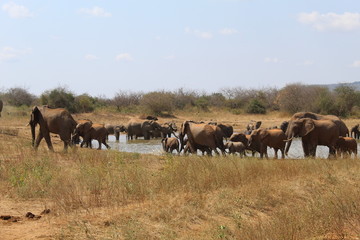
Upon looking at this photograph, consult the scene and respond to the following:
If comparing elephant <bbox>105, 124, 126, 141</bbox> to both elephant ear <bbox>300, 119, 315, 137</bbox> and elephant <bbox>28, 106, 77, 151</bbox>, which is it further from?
elephant ear <bbox>300, 119, 315, 137</bbox>

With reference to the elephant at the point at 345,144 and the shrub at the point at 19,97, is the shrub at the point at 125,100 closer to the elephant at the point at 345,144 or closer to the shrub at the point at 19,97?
the shrub at the point at 19,97

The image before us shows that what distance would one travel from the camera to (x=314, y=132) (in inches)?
727

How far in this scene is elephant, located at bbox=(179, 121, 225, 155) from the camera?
18609 mm

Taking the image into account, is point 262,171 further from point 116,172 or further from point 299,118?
point 299,118

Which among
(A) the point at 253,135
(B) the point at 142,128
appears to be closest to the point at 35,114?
(A) the point at 253,135

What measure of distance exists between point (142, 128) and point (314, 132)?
Result: 53.6 feet

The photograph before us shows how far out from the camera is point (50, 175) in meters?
10.7

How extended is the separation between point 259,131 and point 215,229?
1223 centimetres

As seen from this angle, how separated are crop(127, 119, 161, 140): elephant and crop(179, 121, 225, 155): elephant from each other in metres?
13.6

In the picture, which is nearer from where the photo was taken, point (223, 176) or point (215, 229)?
point (215, 229)

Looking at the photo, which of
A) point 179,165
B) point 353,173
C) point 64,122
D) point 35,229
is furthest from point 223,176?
point 64,122

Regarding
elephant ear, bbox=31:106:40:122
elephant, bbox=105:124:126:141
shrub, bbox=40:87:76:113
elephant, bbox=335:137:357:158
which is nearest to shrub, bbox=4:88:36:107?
shrub, bbox=40:87:76:113

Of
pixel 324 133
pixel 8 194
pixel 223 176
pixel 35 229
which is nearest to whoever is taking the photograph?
pixel 35 229

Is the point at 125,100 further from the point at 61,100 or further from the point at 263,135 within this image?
the point at 263,135
